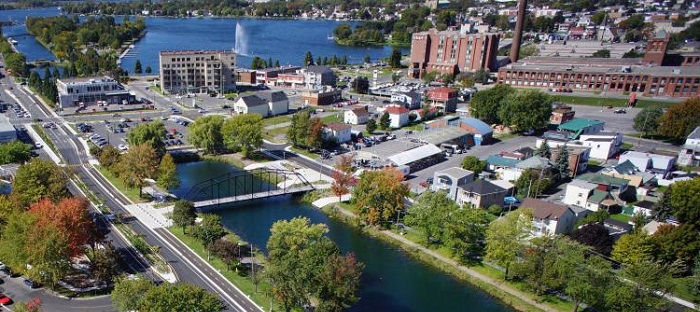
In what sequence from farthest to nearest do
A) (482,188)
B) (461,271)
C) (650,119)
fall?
(650,119) → (482,188) → (461,271)

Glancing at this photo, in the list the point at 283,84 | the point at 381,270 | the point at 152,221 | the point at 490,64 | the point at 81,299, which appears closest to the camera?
the point at 81,299

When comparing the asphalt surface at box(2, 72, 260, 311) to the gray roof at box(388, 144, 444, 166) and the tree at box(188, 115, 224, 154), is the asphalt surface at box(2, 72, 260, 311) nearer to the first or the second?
the tree at box(188, 115, 224, 154)

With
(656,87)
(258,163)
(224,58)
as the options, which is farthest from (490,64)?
(258,163)

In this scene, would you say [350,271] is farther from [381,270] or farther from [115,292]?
[115,292]

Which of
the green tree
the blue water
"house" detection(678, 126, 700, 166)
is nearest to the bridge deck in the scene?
the green tree


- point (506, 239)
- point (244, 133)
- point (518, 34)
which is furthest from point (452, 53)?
point (506, 239)

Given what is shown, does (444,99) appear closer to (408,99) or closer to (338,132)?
(408,99)
